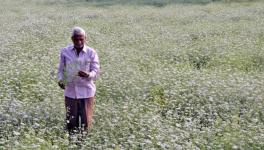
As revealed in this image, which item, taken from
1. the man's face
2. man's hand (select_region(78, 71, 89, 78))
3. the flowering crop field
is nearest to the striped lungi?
the flowering crop field

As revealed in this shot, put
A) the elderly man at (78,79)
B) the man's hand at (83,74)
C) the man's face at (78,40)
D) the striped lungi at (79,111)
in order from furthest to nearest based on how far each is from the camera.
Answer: the striped lungi at (79,111) → the elderly man at (78,79) → the man's hand at (83,74) → the man's face at (78,40)

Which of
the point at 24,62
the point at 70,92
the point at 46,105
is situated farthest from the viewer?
the point at 24,62

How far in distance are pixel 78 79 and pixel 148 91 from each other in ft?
7.79

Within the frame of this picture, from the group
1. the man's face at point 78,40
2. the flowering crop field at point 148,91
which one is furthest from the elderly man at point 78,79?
the flowering crop field at point 148,91

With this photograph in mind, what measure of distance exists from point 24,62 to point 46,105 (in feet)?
10.9

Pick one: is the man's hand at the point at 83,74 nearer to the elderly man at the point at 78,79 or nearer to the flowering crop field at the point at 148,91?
the elderly man at the point at 78,79

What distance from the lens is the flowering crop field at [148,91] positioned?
609 cm

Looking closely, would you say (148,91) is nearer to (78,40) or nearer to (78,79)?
(78,79)

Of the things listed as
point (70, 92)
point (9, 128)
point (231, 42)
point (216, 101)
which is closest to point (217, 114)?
point (216, 101)

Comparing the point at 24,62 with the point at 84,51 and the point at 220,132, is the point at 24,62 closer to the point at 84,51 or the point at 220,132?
the point at 84,51

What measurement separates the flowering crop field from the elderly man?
229mm

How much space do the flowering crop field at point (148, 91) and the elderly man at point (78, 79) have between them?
0.75 feet

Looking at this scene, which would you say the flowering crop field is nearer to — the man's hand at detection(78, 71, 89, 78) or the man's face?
the man's hand at detection(78, 71, 89, 78)

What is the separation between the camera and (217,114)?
298 inches
